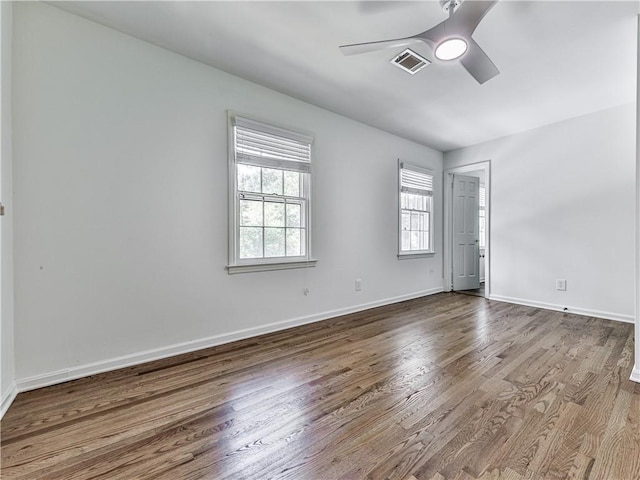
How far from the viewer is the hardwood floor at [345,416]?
4.04 feet

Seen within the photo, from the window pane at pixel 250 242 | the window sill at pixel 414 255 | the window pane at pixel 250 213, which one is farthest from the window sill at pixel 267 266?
the window sill at pixel 414 255

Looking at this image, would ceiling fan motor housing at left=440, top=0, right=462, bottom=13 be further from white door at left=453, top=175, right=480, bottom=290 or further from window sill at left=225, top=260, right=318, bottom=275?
white door at left=453, top=175, right=480, bottom=290

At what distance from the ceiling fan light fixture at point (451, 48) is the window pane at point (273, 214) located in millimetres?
1913

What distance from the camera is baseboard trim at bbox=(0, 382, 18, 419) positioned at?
1.58m

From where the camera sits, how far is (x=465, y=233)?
5262mm

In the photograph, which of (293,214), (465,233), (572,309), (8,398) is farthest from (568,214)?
(8,398)

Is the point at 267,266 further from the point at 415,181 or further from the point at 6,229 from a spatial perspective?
the point at 415,181

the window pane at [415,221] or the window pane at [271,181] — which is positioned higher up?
the window pane at [271,181]

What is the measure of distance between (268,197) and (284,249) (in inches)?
23.4

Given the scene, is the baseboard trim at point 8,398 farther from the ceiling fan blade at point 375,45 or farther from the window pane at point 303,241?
the ceiling fan blade at point 375,45

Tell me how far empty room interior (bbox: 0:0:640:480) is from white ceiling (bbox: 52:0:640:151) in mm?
24

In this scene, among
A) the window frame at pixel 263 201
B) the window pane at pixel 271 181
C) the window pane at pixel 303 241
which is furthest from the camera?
the window pane at pixel 303 241

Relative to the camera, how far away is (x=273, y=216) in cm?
301

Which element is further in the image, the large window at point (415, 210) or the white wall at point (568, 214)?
the large window at point (415, 210)
